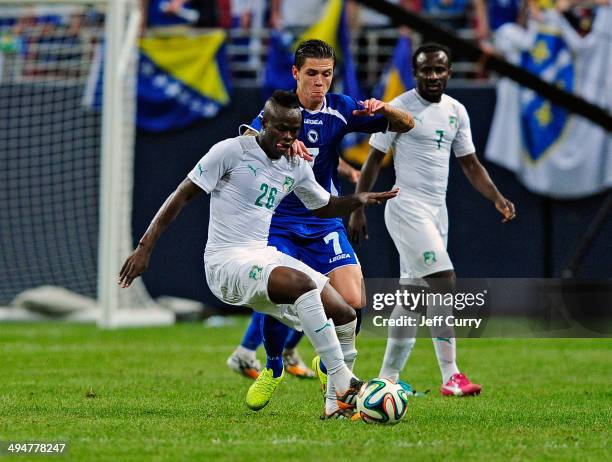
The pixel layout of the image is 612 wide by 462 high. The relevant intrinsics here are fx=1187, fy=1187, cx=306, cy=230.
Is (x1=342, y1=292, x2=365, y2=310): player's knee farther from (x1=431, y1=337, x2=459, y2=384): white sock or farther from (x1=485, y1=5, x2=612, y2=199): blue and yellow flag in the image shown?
(x1=485, y1=5, x2=612, y2=199): blue and yellow flag

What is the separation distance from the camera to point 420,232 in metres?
8.89

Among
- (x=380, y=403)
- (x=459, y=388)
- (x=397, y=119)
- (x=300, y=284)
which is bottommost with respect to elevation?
(x=459, y=388)

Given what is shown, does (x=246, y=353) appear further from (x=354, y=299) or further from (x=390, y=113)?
(x=390, y=113)

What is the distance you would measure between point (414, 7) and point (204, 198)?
413 centimetres

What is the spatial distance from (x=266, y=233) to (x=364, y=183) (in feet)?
5.74

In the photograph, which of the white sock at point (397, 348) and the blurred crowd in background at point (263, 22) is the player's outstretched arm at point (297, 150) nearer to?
the white sock at point (397, 348)

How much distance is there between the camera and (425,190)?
29.5 ft

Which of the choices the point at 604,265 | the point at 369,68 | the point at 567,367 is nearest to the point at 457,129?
the point at 567,367

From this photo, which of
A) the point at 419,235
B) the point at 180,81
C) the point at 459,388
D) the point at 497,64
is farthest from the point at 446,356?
the point at 180,81

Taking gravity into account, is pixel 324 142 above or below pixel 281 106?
below

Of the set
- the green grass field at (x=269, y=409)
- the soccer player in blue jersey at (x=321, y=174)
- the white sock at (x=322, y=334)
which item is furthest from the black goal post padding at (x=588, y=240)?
the white sock at (x=322, y=334)

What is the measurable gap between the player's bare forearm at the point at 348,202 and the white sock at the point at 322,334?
66cm

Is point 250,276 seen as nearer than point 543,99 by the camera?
Yes

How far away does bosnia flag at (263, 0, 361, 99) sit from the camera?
54.7 ft
